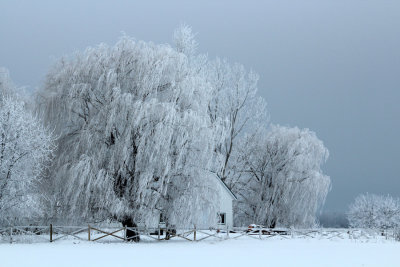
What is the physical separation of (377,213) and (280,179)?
22.8 m

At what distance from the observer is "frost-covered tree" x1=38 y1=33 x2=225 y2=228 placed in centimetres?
2222

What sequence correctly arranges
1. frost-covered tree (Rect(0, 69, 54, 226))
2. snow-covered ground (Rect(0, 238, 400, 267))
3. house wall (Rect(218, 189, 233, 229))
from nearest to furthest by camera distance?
1. snow-covered ground (Rect(0, 238, 400, 267))
2. frost-covered tree (Rect(0, 69, 54, 226))
3. house wall (Rect(218, 189, 233, 229))

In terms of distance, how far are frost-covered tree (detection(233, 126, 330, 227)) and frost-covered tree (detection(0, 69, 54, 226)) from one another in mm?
20075

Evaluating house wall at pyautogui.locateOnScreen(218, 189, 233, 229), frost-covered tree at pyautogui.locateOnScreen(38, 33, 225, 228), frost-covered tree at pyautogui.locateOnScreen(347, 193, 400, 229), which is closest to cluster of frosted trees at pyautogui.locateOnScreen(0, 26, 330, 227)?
frost-covered tree at pyautogui.locateOnScreen(38, 33, 225, 228)

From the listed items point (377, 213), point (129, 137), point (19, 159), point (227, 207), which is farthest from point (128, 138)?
point (377, 213)

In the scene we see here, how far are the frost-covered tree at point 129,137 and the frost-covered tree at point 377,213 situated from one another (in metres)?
35.7

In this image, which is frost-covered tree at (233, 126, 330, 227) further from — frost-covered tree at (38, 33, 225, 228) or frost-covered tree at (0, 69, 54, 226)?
frost-covered tree at (0, 69, 54, 226)

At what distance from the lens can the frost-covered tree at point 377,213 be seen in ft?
176

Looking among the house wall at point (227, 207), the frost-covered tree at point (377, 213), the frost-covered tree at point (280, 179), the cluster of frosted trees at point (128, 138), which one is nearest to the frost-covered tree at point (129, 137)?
the cluster of frosted trees at point (128, 138)

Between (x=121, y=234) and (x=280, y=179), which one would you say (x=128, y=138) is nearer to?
(x=121, y=234)

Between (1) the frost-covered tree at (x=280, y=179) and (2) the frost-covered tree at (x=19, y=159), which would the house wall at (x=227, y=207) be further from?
(2) the frost-covered tree at (x=19, y=159)

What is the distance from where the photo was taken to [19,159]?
21844 mm

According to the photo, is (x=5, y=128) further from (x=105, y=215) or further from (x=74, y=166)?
(x=105, y=215)

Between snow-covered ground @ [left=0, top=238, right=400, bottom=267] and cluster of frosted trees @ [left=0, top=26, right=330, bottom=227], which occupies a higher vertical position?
cluster of frosted trees @ [left=0, top=26, right=330, bottom=227]
